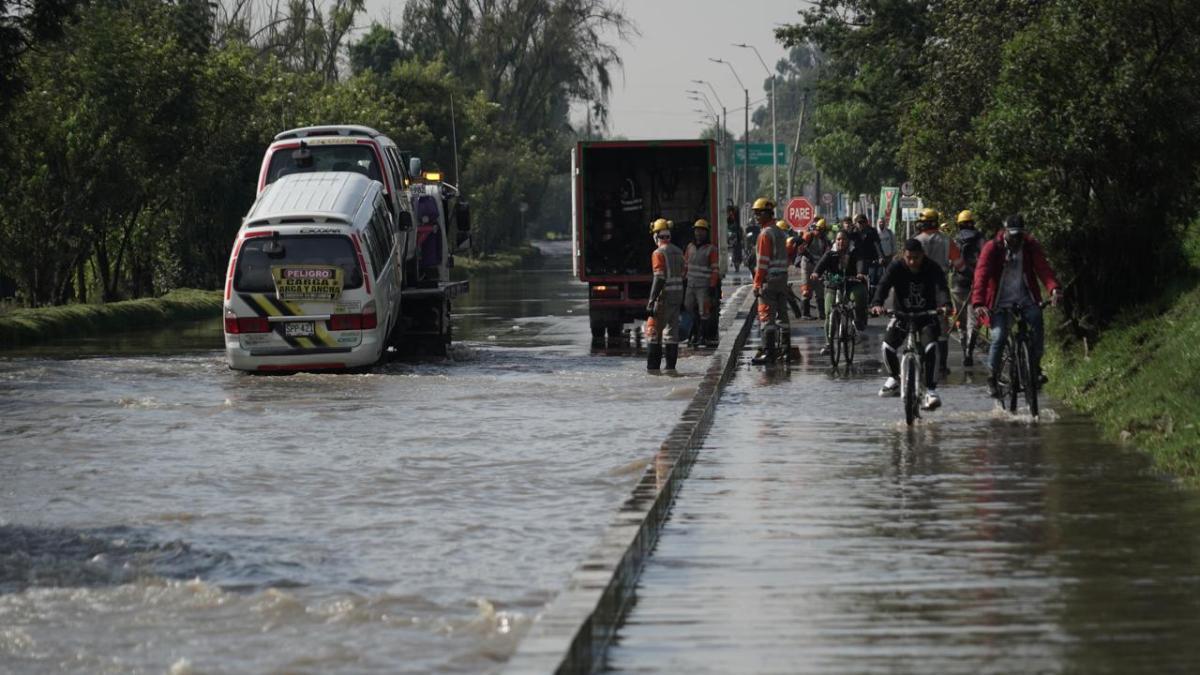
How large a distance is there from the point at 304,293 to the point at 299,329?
464mm

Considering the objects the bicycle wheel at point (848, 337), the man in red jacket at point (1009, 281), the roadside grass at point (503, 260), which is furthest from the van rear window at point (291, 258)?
the roadside grass at point (503, 260)

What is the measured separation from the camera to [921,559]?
422 inches

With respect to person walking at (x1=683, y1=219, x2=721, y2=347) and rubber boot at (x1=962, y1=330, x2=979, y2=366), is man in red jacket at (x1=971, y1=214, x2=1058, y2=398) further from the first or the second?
person walking at (x1=683, y1=219, x2=721, y2=347)

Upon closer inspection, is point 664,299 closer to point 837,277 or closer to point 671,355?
point 671,355

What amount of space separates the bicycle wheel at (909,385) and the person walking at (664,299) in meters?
7.09

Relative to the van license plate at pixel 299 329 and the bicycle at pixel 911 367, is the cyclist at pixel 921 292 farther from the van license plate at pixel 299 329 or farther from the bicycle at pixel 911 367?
the van license plate at pixel 299 329

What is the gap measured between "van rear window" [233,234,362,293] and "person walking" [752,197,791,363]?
15.7 feet

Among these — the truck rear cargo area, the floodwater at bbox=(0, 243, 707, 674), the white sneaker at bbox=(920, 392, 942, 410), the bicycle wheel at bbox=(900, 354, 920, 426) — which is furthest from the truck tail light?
the bicycle wheel at bbox=(900, 354, 920, 426)

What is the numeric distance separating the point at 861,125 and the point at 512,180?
4788 cm

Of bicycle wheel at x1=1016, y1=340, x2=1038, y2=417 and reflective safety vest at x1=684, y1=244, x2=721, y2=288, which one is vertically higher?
reflective safety vest at x1=684, y1=244, x2=721, y2=288

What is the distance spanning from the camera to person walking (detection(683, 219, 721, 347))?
26.7 metres

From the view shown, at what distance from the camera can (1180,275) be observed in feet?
69.9

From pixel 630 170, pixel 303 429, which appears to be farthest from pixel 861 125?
pixel 303 429

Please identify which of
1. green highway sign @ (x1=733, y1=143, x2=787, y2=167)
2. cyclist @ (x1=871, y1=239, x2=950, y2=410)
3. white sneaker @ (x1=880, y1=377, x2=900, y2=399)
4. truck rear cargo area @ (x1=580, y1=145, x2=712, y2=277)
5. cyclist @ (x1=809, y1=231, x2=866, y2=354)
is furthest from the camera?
green highway sign @ (x1=733, y1=143, x2=787, y2=167)
